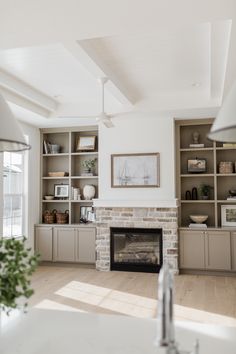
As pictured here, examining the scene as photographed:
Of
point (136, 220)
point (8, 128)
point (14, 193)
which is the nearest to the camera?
point (8, 128)

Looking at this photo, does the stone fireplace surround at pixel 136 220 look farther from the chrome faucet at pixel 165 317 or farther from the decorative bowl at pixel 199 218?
the chrome faucet at pixel 165 317

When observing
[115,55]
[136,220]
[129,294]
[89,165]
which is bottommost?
[129,294]

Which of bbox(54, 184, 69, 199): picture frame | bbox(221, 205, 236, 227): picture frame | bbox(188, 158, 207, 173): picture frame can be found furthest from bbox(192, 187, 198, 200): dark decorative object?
bbox(54, 184, 69, 199): picture frame

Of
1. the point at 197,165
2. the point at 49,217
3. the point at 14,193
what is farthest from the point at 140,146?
the point at 14,193

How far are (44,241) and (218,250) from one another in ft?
10.6

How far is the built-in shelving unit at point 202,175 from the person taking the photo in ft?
20.4

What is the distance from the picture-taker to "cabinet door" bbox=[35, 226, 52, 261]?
→ 6641 millimetres

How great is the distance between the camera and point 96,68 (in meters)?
3.91

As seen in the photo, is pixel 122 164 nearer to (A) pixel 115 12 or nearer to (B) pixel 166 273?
(A) pixel 115 12

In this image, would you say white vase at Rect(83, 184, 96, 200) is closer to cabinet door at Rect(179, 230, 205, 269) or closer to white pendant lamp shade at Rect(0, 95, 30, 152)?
cabinet door at Rect(179, 230, 205, 269)

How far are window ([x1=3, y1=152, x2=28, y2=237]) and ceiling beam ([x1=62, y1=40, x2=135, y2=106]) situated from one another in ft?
7.43

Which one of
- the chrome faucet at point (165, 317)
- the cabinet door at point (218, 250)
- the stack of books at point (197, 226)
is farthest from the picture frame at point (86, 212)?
the chrome faucet at point (165, 317)

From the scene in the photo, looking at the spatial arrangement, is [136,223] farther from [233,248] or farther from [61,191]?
[61,191]

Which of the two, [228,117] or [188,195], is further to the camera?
[188,195]
